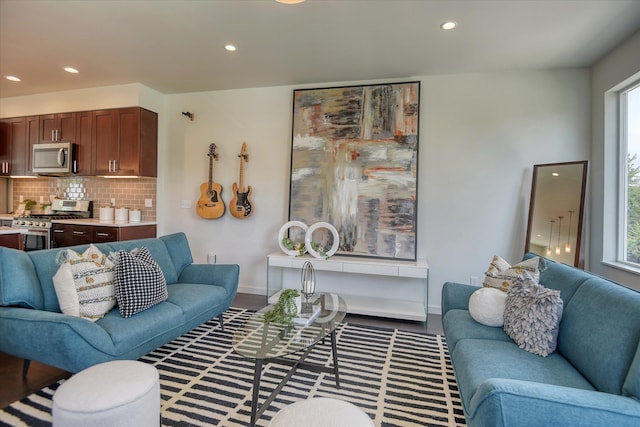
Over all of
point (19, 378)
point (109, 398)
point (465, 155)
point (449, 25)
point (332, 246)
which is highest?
point (449, 25)

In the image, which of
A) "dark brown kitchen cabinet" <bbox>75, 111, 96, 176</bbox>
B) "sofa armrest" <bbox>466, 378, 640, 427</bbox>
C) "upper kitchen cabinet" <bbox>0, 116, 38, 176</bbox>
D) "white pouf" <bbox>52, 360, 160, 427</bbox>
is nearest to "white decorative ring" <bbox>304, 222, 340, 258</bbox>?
"white pouf" <bbox>52, 360, 160, 427</bbox>

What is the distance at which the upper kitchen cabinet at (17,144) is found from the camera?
470 cm

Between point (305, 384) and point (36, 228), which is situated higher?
point (36, 228)

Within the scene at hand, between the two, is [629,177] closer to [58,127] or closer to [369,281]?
[369,281]

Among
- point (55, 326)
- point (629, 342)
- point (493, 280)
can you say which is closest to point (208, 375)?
point (55, 326)

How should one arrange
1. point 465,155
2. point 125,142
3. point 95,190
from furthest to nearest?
point 95,190, point 125,142, point 465,155

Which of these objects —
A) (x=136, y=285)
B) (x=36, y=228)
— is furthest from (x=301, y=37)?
(x=36, y=228)

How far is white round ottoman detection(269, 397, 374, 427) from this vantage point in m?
1.13

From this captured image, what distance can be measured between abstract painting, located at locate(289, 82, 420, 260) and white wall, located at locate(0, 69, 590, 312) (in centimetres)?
19

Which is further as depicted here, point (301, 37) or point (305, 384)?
point (301, 37)

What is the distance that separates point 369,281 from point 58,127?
15.9 feet

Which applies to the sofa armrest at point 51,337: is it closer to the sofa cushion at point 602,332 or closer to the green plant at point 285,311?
the green plant at point 285,311

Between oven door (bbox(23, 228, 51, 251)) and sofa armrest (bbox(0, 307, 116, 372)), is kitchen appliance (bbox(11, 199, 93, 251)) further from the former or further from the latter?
sofa armrest (bbox(0, 307, 116, 372))

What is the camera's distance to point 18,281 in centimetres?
193
